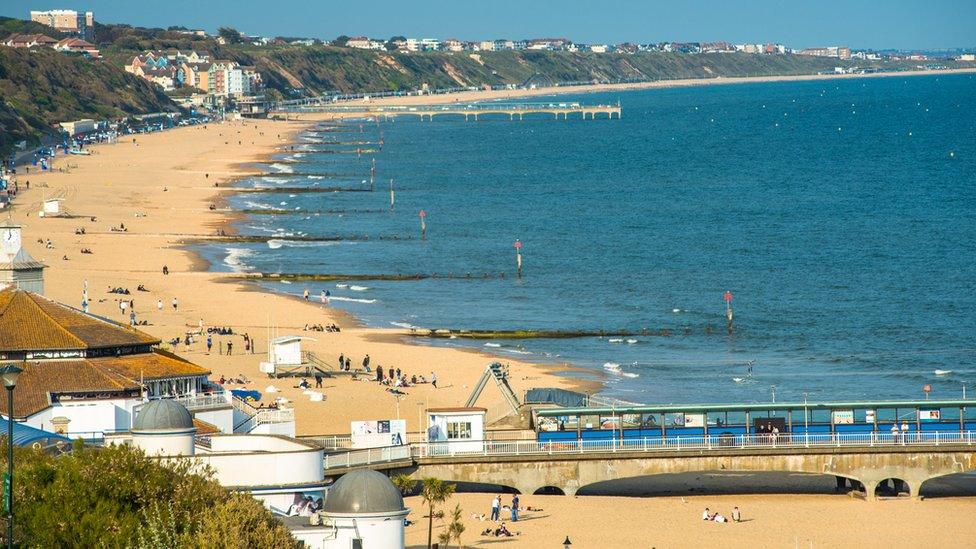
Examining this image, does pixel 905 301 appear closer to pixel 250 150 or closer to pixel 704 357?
pixel 704 357

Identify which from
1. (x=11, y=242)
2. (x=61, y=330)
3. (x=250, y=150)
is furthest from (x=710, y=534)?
(x=250, y=150)

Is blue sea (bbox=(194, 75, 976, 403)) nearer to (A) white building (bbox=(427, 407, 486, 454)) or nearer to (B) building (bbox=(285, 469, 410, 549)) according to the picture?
(A) white building (bbox=(427, 407, 486, 454))

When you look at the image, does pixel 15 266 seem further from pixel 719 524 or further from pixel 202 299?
pixel 202 299

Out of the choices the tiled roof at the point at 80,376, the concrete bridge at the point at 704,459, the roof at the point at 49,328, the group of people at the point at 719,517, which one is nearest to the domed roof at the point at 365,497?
the tiled roof at the point at 80,376

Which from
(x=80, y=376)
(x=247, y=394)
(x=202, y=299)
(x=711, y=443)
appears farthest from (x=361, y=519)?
(x=202, y=299)

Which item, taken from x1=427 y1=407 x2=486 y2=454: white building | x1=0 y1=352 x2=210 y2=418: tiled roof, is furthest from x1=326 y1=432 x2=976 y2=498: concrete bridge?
x1=0 y1=352 x2=210 y2=418: tiled roof
